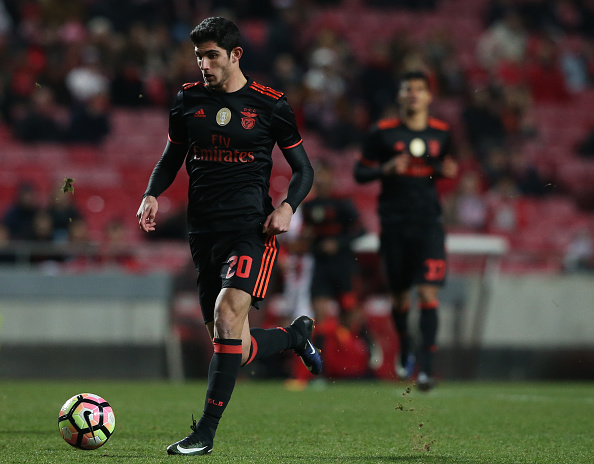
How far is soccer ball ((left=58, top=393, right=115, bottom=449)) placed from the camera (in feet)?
15.7

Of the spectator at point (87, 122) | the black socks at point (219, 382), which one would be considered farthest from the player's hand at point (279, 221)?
the spectator at point (87, 122)

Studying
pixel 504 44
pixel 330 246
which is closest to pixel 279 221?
pixel 330 246

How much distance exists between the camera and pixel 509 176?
15.9 metres

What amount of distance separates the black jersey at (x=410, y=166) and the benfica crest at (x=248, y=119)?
3326 millimetres

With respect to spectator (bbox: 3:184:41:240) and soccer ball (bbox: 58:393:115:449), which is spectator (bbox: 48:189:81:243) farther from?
soccer ball (bbox: 58:393:115:449)

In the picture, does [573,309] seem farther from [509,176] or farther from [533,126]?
[533,126]

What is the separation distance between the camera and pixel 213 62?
5.06 meters

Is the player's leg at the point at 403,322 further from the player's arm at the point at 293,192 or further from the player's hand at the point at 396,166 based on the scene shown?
the player's arm at the point at 293,192

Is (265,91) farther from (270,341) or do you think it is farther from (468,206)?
(468,206)

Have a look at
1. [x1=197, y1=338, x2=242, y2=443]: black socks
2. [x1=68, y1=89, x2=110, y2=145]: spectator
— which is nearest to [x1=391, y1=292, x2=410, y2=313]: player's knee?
[x1=197, y1=338, x2=242, y2=443]: black socks

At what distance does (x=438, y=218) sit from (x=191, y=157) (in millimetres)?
3553

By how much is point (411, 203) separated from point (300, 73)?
911 cm

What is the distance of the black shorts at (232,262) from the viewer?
502cm

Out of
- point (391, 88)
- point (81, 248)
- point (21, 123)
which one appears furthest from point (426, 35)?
point (81, 248)
